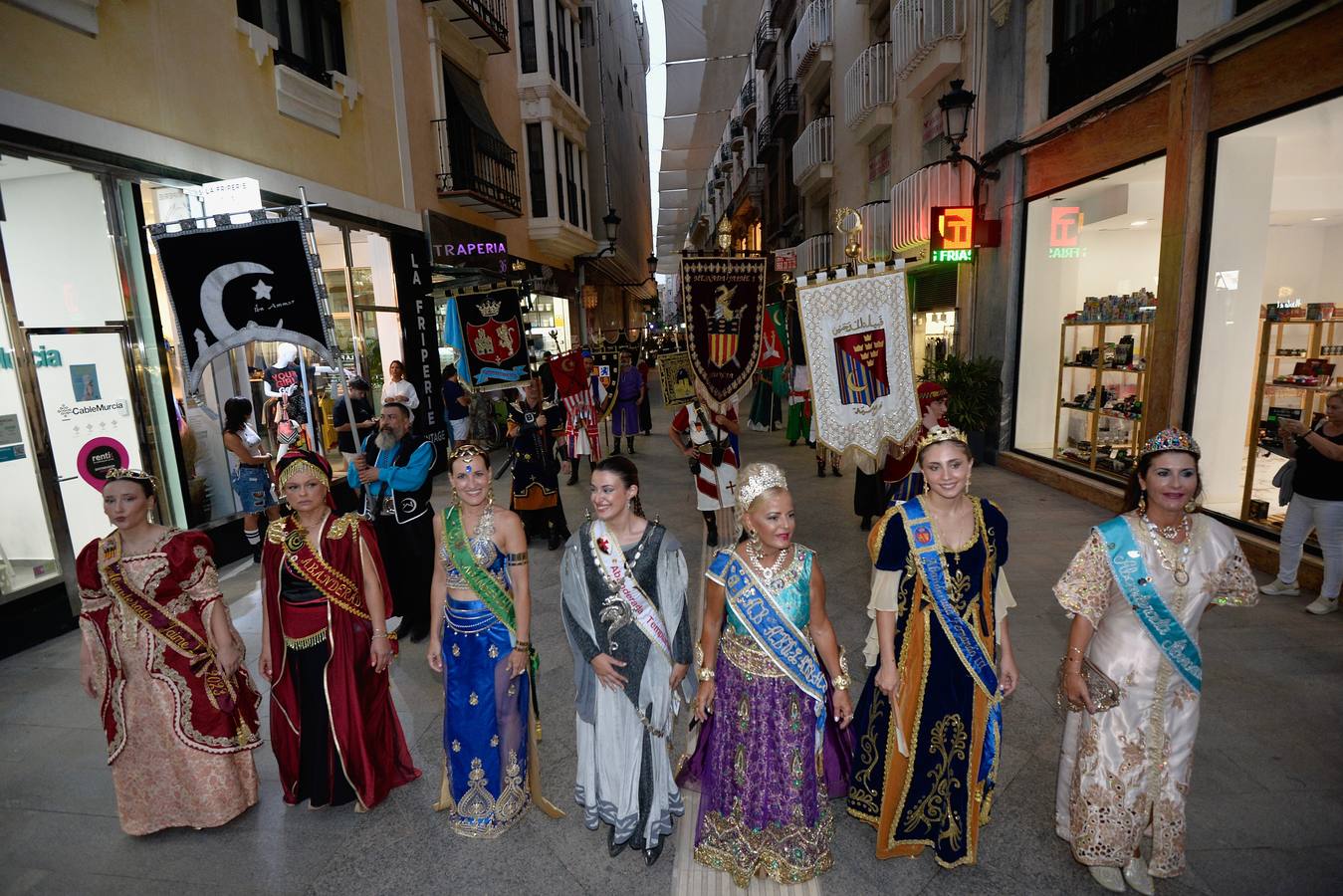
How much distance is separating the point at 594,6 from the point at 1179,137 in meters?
26.3

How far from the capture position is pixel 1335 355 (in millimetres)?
6207

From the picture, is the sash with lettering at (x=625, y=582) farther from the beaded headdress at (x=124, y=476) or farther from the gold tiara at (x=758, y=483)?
the beaded headdress at (x=124, y=476)

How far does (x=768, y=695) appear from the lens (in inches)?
112

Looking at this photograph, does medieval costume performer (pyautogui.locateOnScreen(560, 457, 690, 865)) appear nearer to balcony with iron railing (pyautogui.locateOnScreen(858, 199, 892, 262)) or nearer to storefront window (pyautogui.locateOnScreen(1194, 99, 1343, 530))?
storefront window (pyautogui.locateOnScreen(1194, 99, 1343, 530))

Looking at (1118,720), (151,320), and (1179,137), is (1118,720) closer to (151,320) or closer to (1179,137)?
(1179,137)

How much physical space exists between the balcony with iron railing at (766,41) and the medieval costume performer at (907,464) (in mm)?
24713

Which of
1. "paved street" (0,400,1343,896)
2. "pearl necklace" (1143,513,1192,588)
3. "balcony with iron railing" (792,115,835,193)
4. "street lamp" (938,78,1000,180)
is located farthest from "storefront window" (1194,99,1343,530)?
"balcony with iron railing" (792,115,835,193)

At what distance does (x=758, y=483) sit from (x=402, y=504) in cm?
368

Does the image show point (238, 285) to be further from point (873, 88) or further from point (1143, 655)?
point (873, 88)

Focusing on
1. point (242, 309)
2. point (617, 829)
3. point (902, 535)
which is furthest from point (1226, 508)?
point (242, 309)

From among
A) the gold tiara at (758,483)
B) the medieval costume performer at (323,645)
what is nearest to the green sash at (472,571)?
the medieval costume performer at (323,645)

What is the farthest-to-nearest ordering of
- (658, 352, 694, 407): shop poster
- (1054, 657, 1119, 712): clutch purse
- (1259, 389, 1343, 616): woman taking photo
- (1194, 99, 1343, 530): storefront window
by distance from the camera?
(658, 352, 694, 407): shop poster → (1194, 99, 1343, 530): storefront window → (1259, 389, 1343, 616): woman taking photo → (1054, 657, 1119, 712): clutch purse

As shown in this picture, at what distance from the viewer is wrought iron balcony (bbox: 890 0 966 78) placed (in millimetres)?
11469

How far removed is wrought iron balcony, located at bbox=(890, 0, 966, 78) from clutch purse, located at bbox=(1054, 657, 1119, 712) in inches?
469
